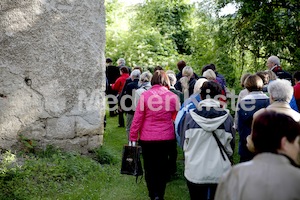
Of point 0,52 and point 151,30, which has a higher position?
point 151,30

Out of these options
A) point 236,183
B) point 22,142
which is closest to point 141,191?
Answer: point 22,142

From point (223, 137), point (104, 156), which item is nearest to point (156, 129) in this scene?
point (223, 137)

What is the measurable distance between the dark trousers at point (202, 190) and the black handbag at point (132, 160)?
1397 millimetres

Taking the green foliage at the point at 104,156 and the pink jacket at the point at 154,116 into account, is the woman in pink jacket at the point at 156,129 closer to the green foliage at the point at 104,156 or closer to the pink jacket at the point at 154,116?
the pink jacket at the point at 154,116

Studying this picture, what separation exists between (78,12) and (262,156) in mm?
5524

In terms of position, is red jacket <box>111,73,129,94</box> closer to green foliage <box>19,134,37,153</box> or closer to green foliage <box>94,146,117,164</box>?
green foliage <box>94,146,117,164</box>

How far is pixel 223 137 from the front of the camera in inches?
186

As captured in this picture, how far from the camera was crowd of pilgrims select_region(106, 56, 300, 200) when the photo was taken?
8.25 feet

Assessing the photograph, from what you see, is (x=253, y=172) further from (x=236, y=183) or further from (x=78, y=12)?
(x=78, y=12)

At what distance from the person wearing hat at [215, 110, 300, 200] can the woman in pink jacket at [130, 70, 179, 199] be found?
3302 millimetres

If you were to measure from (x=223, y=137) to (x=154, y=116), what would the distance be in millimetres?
1453

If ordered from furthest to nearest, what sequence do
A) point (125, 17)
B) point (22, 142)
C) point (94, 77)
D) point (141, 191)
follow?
point (125, 17)
point (94, 77)
point (22, 142)
point (141, 191)

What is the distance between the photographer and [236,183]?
2.55 m

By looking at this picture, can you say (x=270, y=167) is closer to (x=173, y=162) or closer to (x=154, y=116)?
(x=154, y=116)
